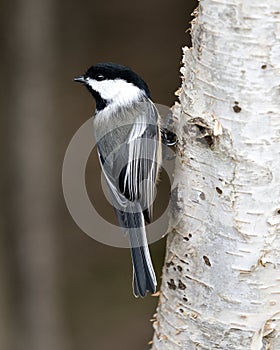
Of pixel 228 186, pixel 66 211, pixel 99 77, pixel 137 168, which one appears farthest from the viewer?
pixel 66 211

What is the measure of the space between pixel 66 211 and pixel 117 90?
91.3 inches

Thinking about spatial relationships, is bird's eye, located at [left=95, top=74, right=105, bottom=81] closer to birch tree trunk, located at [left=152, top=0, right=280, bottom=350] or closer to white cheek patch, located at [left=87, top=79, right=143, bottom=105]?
white cheek patch, located at [left=87, top=79, right=143, bottom=105]

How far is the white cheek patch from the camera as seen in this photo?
6.72ft

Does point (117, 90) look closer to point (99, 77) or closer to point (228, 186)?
point (99, 77)

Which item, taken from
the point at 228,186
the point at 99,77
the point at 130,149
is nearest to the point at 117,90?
the point at 99,77

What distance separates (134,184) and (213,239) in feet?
1.08

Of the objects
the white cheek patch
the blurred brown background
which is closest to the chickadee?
the white cheek patch

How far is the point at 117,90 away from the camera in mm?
2064

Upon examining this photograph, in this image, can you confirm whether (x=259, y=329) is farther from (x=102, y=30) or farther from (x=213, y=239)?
(x=102, y=30)

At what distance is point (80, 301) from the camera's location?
4230mm

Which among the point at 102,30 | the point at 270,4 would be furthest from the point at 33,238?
the point at 270,4

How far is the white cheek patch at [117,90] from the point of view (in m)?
2.05

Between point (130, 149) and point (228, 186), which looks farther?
point (130, 149)

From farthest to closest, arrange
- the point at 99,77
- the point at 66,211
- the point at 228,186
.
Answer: the point at 66,211, the point at 99,77, the point at 228,186
